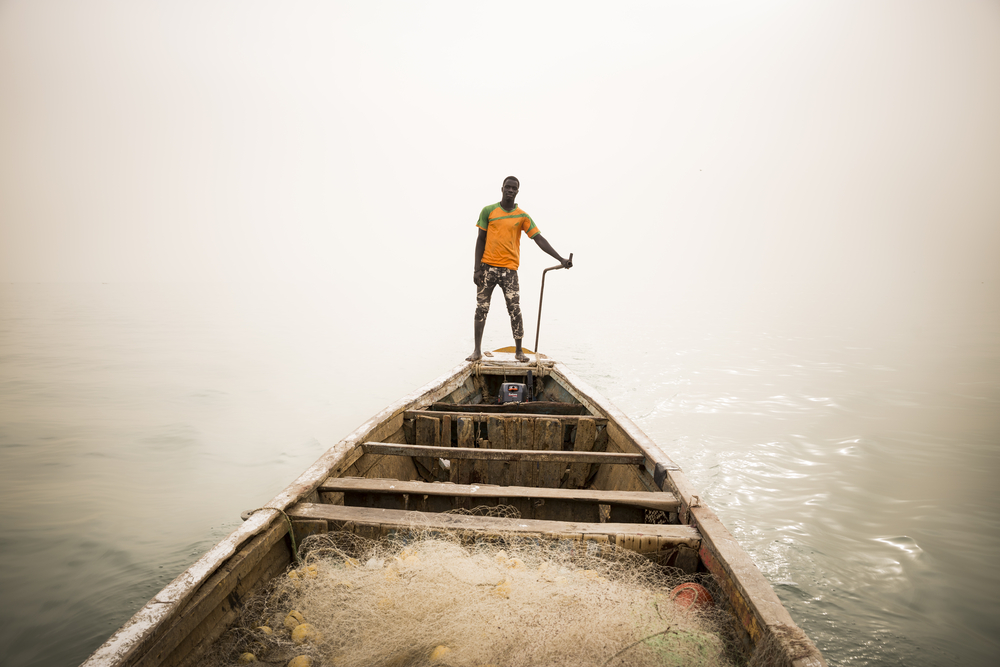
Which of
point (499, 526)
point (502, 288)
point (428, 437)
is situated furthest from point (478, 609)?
point (502, 288)

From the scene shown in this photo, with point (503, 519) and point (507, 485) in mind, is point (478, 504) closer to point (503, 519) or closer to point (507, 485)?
point (503, 519)

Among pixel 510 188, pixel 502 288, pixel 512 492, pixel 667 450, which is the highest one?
pixel 510 188

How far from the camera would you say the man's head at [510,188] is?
5102 millimetres

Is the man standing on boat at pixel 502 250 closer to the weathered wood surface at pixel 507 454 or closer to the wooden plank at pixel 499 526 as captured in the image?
the weathered wood surface at pixel 507 454

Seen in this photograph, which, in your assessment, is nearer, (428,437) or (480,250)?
(428,437)

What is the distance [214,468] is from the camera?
5.38 m

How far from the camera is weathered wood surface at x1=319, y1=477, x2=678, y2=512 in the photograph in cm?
205

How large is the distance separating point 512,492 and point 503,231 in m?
3.95

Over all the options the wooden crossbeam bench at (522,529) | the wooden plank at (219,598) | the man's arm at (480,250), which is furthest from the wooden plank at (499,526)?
the man's arm at (480,250)

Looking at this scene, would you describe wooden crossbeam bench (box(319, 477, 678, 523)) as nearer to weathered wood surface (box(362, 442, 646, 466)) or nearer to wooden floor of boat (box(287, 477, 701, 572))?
wooden floor of boat (box(287, 477, 701, 572))

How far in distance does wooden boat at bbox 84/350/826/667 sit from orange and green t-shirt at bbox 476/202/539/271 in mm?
2162

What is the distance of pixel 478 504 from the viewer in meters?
2.19

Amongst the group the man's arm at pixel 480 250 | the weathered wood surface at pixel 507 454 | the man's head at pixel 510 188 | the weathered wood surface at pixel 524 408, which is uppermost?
the man's head at pixel 510 188

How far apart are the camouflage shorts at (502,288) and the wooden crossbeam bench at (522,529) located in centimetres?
385
